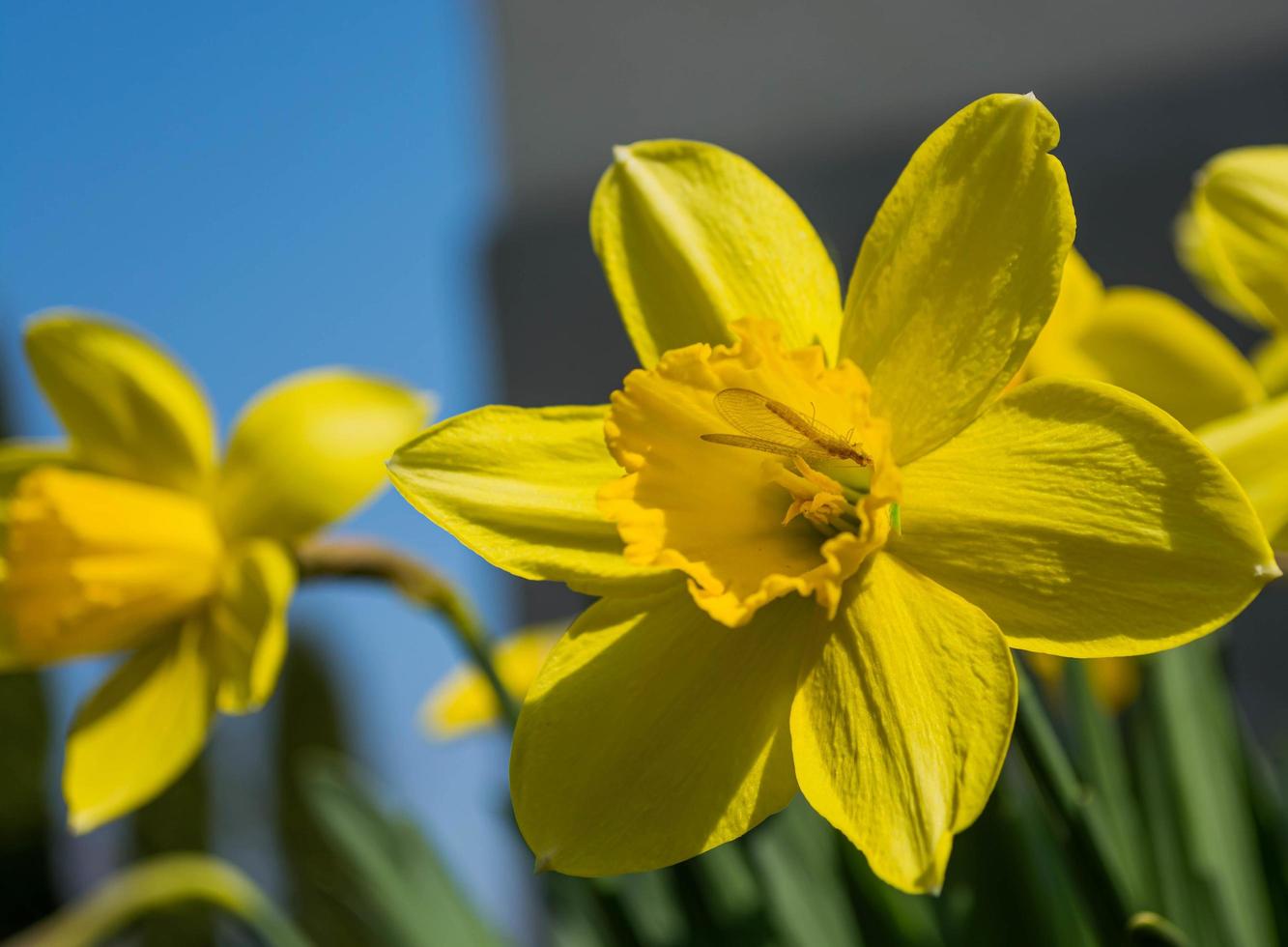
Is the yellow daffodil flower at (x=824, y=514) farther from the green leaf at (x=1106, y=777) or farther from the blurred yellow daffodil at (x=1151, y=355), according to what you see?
the green leaf at (x=1106, y=777)

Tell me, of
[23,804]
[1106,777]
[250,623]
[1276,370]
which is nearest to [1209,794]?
[1106,777]

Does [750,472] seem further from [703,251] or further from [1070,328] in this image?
[1070,328]

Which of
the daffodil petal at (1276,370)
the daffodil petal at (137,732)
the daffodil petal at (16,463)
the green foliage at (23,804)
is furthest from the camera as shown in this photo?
the green foliage at (23,804)

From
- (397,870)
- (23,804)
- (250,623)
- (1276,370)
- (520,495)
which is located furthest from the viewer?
(23,804)

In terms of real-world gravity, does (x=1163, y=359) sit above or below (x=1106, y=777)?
above

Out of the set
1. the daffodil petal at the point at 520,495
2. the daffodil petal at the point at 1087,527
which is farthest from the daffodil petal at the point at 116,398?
the daffodil petal at the point at 1087,527
